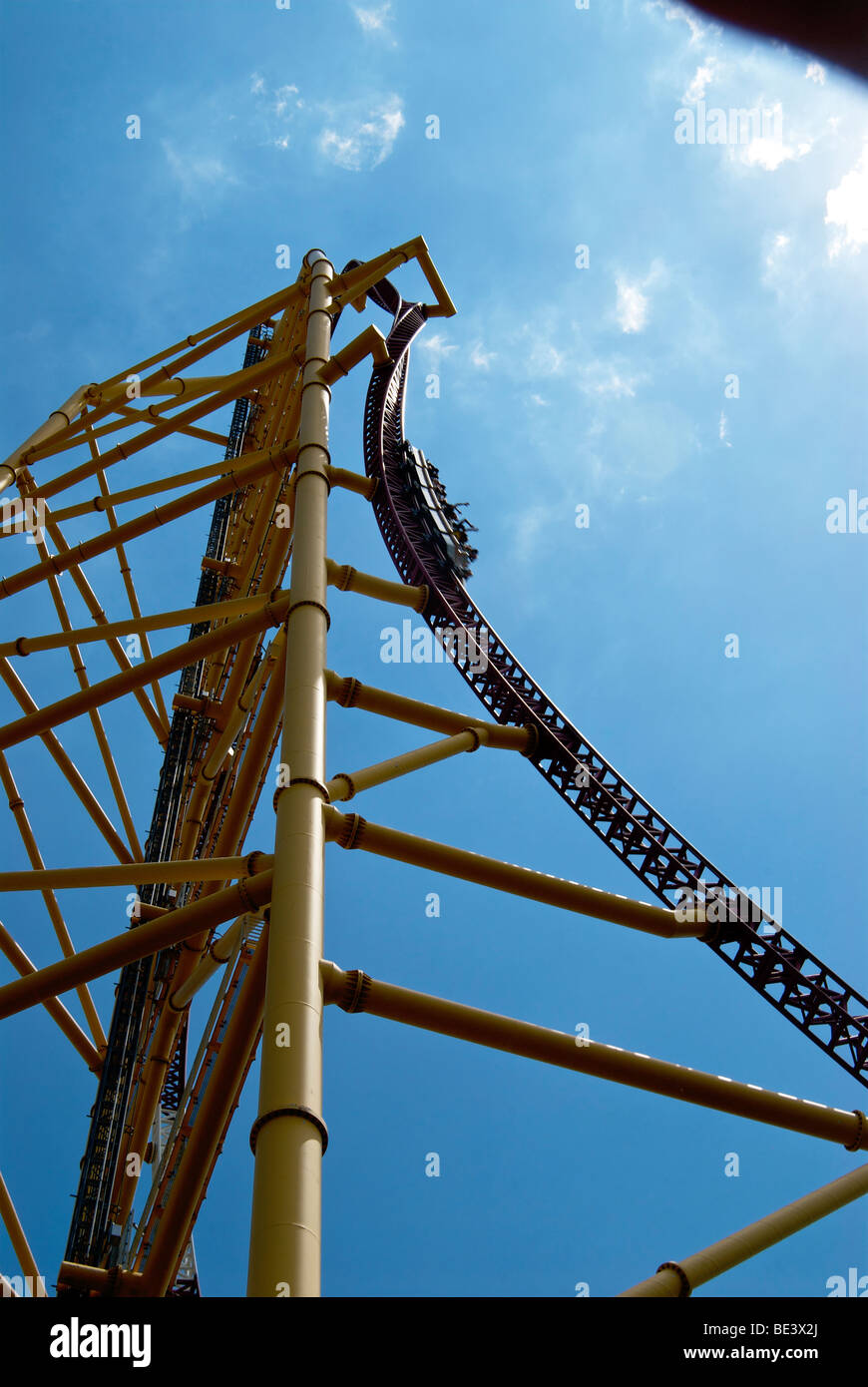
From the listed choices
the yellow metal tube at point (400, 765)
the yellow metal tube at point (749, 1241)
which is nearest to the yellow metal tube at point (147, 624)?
the yellow metal tube at point (400, 765)

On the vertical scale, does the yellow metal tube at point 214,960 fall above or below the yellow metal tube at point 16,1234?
above

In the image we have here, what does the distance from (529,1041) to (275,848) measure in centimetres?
159

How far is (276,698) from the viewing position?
910 cm

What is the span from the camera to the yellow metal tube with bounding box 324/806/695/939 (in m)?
6.20

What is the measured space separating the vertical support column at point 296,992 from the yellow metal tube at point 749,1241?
1.67m

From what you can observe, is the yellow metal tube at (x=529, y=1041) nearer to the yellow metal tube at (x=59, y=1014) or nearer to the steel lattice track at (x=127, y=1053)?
the steel lattice track at (x=127, y=1053)

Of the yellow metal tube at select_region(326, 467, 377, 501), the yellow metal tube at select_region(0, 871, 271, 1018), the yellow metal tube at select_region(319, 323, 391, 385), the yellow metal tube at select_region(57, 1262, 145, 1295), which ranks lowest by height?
the yellow metal tube at select_region(57, 1262, 145, 1295)

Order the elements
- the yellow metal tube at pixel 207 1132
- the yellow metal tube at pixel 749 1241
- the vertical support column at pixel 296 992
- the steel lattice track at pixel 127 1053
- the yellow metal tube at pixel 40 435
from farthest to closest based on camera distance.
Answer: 1. the yellow metal tube at pixel 40 435
2. the steel lattice track at pixel 127 1053
3. the yellow metal tube at pixel 207 1132
4. the yellow metal tube at pixel 749 1241
5. the vertical support column at pixel 296 992

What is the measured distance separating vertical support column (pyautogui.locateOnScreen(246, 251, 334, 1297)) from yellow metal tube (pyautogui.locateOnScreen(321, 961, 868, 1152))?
0.30 m

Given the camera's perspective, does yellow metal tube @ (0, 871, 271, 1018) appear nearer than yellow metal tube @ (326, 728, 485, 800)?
Yes

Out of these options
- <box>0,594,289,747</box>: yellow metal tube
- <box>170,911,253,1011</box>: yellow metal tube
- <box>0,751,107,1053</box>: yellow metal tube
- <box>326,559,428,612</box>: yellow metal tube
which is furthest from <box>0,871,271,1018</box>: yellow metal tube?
<box>0,751,107,1053</box>: yellow metal tube

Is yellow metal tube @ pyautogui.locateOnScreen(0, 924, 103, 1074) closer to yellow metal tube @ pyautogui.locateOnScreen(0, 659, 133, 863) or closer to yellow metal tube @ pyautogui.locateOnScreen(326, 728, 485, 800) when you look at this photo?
yellow metal tube @ pyautogui.locateOnScreen(0, 659, 133, 863)

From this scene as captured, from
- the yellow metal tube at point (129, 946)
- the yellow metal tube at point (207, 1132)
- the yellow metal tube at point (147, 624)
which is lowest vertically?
the yellow metal tube at point (207, 1132)

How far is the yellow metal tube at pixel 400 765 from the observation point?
724cm
